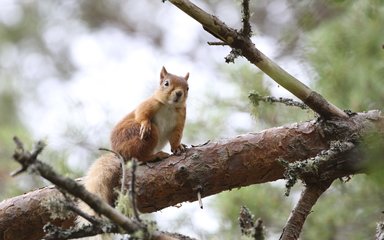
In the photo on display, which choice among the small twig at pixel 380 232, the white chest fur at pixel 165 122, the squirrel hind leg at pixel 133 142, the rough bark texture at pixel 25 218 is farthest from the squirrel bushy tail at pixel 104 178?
the small twig at pixel 380 232

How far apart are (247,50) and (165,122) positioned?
1072 millimetres

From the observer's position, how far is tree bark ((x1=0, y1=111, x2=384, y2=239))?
6.33 ft

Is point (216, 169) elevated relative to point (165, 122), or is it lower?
lower

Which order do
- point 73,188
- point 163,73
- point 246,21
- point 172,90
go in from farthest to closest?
point 163,73, point 172,90, point 246,21, point 73,188

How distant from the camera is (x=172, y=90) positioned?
2.71 meters

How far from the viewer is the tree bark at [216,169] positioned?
6.33 ft

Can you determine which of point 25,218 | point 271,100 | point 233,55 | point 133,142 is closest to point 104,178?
point 25,218

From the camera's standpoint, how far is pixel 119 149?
2.38 m

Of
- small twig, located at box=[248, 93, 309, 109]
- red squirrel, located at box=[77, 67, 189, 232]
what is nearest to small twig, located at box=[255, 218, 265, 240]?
small twig, located at box=[248, 93, 309, 109]

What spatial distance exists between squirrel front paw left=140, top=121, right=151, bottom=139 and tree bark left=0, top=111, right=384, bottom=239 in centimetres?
40

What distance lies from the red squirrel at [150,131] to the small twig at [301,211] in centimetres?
43

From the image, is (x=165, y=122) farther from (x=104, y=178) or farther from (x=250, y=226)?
(x=250, y=226)

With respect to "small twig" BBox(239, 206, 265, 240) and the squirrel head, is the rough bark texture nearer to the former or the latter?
the squirrel head

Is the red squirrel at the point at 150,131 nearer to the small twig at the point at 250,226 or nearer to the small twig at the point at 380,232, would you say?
the small twig at the point at 380,232
